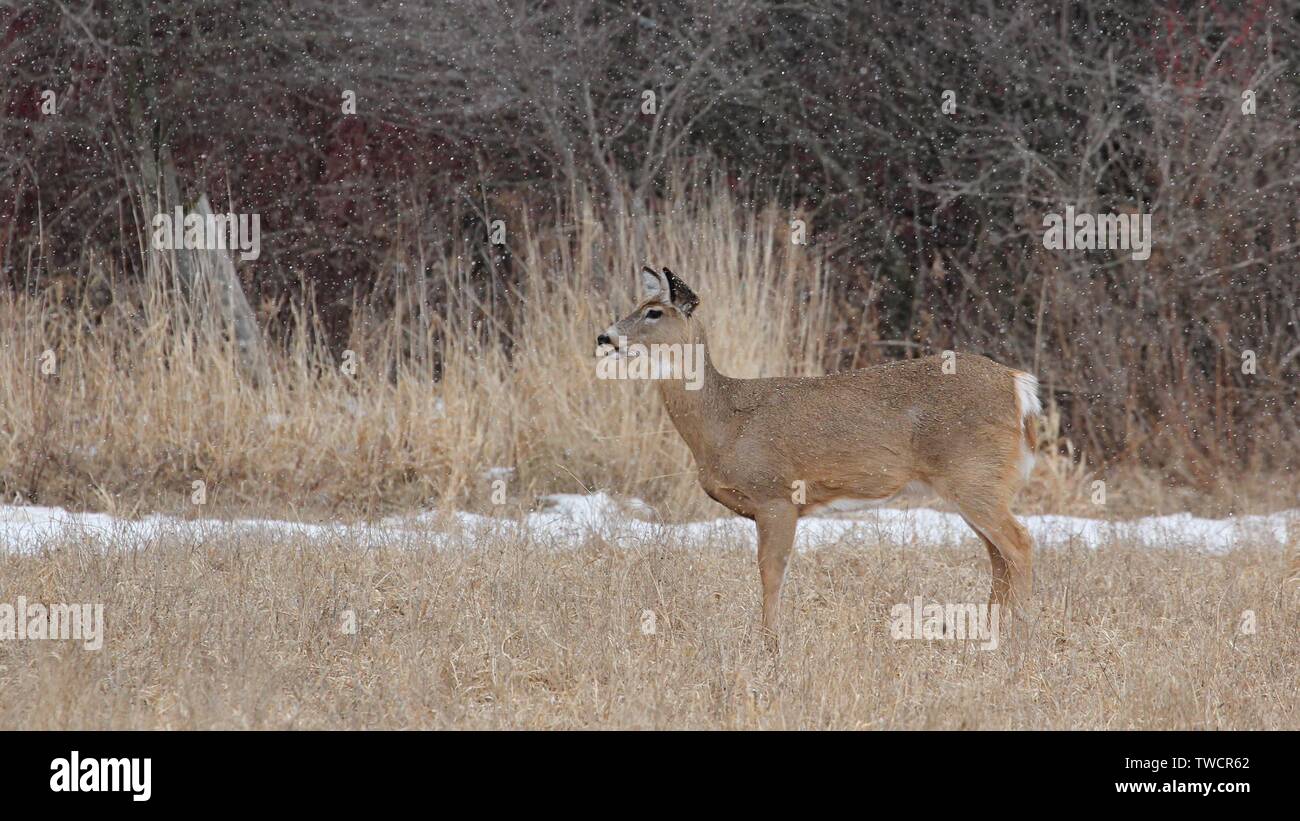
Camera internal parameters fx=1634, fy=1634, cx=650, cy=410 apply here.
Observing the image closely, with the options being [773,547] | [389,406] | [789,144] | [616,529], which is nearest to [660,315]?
[773,547]

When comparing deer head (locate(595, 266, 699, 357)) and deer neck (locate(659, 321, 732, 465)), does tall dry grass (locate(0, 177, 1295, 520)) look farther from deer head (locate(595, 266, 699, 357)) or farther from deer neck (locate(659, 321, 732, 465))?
deer head (locate(595, 266, 699, 357))

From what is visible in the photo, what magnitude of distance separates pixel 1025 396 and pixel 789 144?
8244 mm

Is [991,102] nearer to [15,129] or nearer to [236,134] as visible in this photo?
[236,134]

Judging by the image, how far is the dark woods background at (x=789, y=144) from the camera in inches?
531

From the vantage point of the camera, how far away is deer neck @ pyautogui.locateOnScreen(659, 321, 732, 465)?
24.9 feet

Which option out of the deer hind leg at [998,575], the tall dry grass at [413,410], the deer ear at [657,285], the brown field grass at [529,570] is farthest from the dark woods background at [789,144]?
the deer ear at [657,285]

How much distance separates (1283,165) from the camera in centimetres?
1358

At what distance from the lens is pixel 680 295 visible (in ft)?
25.3

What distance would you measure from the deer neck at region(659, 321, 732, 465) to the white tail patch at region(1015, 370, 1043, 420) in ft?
4.45
